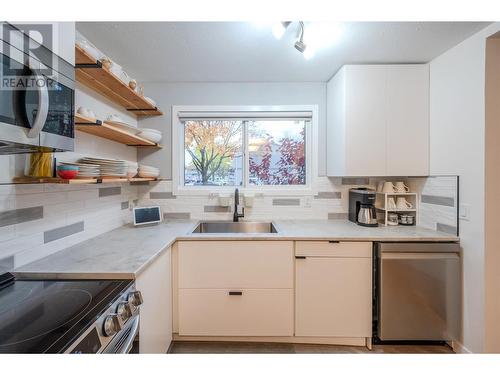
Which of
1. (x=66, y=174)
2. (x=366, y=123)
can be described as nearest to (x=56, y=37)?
(x=66, y=174)

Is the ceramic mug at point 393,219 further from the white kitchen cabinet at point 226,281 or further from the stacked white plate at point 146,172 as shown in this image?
the stacked white plate at point 146,172

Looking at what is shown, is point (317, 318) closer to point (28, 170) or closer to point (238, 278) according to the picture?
point (238, 278)

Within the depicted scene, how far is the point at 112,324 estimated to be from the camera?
896mm

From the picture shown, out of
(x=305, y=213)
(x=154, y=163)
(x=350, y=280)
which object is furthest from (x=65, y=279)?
(x=305, y=213)

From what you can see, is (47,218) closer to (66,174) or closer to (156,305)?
(66,174)

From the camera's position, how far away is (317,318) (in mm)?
1873

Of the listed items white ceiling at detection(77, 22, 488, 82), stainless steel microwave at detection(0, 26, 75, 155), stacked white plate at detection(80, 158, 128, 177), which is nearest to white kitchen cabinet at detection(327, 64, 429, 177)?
white ceiling at detection(77, 22, 488, 82)

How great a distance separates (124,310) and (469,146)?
2.28 meters

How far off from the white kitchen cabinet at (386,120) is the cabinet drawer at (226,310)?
1210mm

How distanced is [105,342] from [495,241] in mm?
2247

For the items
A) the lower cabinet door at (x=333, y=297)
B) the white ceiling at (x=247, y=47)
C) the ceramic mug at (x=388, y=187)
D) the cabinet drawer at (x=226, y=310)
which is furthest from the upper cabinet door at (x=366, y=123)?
the cabinet drawer at (x=226, y=310)

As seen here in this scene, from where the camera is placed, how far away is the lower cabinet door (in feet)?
6.08

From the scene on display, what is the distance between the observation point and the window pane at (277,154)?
2.65 metres

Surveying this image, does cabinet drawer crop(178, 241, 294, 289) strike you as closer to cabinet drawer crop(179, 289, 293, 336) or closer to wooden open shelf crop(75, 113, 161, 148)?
cabinet drawer crop(179, 289, 293, 336)
